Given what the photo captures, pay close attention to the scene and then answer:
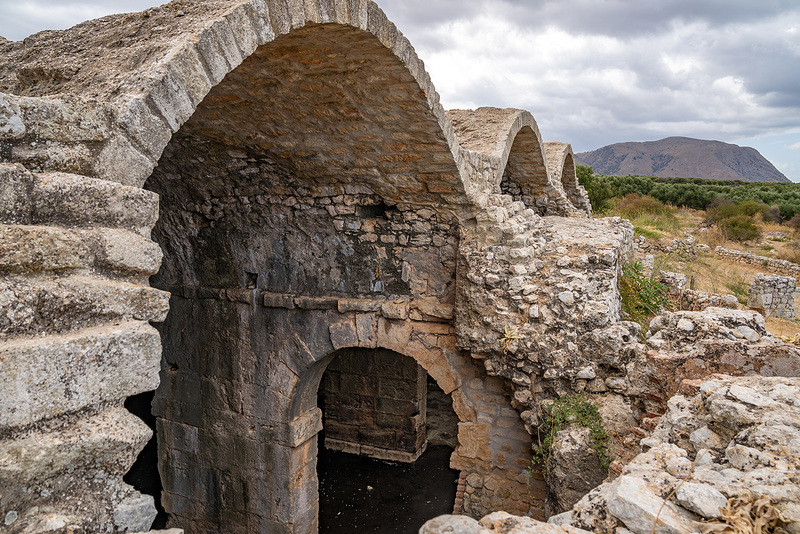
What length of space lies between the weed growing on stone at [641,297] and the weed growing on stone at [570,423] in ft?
5.43

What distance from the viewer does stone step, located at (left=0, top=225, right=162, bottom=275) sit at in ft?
5.59

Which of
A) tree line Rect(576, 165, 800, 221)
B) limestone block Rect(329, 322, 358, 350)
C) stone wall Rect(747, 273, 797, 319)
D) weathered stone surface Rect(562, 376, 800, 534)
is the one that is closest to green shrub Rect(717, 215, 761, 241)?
tree line Rect(576, 165, 800, 221)

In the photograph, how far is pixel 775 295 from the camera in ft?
28.6

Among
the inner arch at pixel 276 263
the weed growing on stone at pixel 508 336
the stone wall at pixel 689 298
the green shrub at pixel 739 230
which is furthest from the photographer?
the green shrub at pixel 739 230

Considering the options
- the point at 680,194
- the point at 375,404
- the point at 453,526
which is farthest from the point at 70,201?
the point at 680,194

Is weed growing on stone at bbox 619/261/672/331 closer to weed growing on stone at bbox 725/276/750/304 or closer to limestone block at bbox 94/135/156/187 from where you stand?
weed growing on stone at bbox 725/276/750/304

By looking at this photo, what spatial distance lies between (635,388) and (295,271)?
10.7 feet

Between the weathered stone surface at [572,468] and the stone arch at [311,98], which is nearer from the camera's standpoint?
the stone arch at [311,98]

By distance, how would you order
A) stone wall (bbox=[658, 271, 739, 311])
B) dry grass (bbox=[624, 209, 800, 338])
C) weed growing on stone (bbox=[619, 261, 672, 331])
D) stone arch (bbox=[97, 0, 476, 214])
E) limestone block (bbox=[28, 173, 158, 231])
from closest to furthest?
limestone block (bbox=[28, 173, 158, 231]) → stone arch (bbox=[97, 0, 476, 214]) → weed growing on stone (bbox=[619, 261, 672, 331]) → stone wall (bbox=[658, 271, 739, 311]) → dry grass (bbox=[624, 209, 800, 338])

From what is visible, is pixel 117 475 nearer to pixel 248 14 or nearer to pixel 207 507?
pixel 248 14

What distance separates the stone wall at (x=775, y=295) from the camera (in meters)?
8.66

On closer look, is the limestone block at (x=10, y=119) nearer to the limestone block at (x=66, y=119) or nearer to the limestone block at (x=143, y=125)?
the limestone block at (x=66, y=119)

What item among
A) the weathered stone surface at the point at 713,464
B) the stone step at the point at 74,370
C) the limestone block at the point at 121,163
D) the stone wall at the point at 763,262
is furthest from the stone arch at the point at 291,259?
the stone wall at the point at 763,262

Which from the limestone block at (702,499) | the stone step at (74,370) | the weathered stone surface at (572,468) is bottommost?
the weathered stone surface at (572,468)
